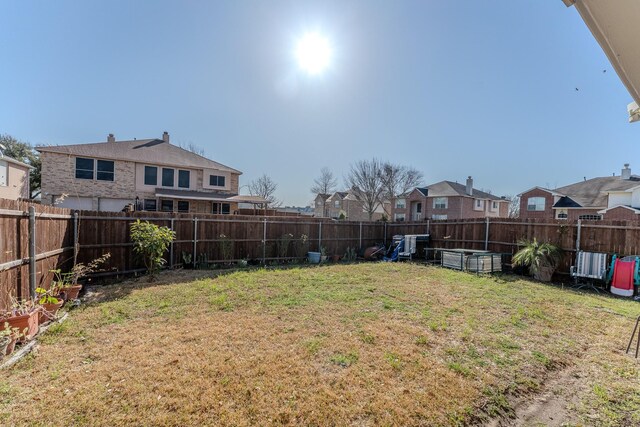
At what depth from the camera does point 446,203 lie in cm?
3406

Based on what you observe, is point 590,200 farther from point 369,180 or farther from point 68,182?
point 68,182

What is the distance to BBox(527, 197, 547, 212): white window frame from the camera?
28.5 meters

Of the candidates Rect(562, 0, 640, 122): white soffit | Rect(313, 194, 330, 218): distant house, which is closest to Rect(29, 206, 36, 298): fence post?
Rect(562, 0, 640, 122): white soffit

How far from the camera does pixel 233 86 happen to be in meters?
12.0

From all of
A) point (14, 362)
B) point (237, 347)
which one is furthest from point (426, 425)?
point (14, 362)

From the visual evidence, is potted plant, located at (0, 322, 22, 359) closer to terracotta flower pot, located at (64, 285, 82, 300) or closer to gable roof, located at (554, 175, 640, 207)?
terracotta flower pot, located at (64, 285, 82, 300)

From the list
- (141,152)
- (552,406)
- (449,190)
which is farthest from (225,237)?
(449,190)

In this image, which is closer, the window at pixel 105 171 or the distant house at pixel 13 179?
the distant house at pixel 13 179

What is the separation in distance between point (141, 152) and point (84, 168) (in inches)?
136

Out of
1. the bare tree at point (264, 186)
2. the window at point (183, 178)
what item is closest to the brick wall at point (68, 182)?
the window at point (183, 178)

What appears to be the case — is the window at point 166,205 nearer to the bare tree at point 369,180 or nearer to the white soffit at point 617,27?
the white soffit at point 617,27

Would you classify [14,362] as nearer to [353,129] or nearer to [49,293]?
[49,293]

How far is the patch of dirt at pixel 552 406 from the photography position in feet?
8.44

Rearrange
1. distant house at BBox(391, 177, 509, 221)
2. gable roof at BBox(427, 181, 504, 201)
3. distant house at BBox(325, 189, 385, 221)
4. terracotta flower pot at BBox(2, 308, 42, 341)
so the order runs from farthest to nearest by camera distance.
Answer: distant house at BBox(325, 189, 385, 221)
gable roof at BBox(427, 181, 504, 201)
distant house at BBox(391, 177, 509, 221)
terracotta flower pot at BBox(2, 308, 42, 341)
